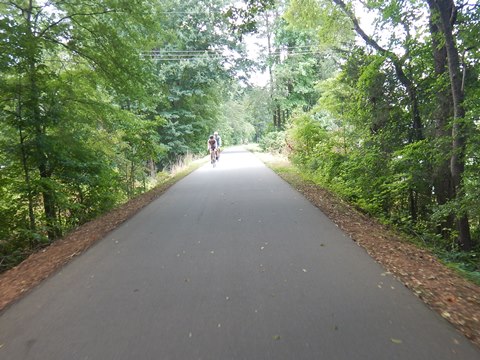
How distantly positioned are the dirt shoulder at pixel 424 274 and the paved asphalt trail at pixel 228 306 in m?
0.15

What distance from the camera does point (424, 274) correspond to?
4285mm

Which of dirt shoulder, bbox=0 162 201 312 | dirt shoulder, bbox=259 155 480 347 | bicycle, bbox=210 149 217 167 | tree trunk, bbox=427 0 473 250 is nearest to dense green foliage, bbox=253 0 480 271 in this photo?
tree trunk, bbox=427 0 473 250

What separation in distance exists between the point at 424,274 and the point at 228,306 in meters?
2.50

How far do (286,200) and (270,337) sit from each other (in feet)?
20.2

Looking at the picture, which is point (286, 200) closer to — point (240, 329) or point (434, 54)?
point (434, 54)


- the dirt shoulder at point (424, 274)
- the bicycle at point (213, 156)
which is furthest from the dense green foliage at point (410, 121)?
the bicycle at point (213, 156)

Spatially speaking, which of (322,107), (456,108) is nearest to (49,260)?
(456,108)

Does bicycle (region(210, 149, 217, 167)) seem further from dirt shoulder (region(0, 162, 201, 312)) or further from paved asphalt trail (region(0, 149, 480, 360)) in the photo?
paved asphalt trail (region(0, 149, 480, 360))

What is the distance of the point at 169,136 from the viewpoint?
26188 millimetres

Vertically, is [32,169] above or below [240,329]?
above

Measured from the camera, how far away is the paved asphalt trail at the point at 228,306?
2.89 meters

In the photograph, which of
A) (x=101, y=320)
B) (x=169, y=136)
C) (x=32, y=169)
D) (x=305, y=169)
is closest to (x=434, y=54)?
(x=305, y=169)

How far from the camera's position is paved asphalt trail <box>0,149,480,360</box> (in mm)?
2893

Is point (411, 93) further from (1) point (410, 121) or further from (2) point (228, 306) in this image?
(2) point (228, 306)
